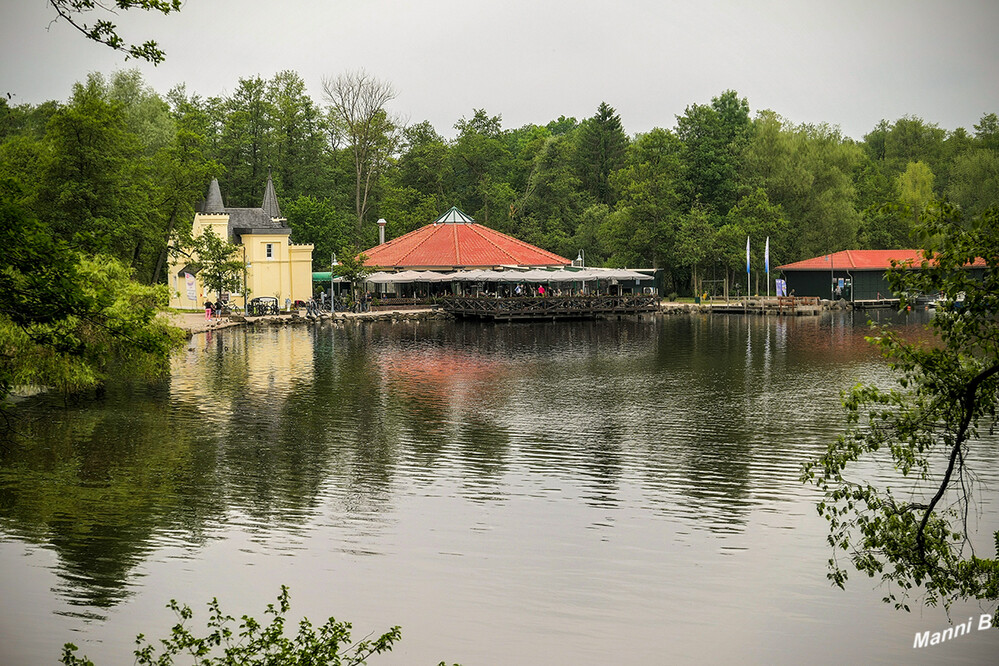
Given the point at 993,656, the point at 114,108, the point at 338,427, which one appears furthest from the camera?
the point at 114,108

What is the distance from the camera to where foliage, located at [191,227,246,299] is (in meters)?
60.9

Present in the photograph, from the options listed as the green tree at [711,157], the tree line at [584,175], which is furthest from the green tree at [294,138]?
the green tree at [711,157]

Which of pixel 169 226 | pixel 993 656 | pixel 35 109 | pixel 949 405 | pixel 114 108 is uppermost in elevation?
pixel 35 109

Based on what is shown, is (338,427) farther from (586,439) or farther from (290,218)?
(290,218)

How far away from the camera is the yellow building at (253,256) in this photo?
67.1 meters

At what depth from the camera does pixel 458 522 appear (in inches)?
652

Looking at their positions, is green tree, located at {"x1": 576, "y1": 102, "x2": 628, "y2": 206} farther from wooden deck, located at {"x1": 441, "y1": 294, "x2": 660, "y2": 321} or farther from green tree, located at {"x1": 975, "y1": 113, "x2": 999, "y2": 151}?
green tree, located at {"x1": 975, "y1": 113, "x2": 999, "y2": 151}

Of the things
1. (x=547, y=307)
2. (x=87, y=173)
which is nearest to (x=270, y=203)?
(x=547, y=307)

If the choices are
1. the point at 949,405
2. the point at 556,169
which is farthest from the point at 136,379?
the point at 556,169

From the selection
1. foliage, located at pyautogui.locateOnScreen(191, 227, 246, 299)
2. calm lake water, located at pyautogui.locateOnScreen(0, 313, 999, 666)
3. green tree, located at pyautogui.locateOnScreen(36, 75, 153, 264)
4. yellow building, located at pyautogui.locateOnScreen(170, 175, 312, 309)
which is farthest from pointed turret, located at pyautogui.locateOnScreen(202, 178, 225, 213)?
calm lake water, located at pyautogui.locateOnScreen(0, 313, 999, 666)

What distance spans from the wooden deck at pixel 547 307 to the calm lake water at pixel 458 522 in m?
34.2

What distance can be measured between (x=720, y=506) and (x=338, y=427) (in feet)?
36.8

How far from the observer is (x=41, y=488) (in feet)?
60.5

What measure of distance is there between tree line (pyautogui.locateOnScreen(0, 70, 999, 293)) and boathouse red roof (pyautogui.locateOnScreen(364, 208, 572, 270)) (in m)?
4.04
